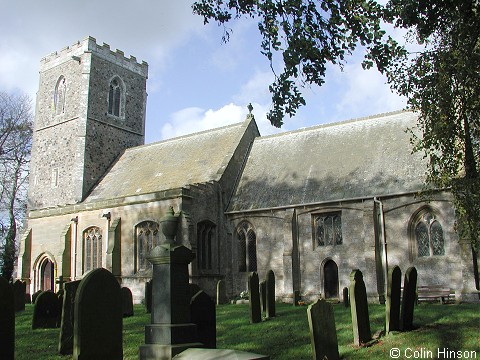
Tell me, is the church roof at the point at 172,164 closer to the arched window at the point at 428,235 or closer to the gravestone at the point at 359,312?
the arched window at the point at 428,235

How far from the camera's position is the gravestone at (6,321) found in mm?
5758

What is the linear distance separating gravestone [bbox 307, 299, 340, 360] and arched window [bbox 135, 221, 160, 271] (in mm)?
14200

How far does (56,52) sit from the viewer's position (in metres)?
32.9

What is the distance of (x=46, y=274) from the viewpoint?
25.9 metres

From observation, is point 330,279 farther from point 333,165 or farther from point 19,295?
point 19,295

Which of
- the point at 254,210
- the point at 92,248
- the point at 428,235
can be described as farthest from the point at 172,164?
the point at 428,235

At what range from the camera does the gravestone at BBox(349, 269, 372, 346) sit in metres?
9.09

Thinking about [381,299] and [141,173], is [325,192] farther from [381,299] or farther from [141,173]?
[141,173]

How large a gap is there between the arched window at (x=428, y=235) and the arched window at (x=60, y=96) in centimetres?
2221

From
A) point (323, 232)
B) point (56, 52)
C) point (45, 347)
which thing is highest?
point (56, 52)

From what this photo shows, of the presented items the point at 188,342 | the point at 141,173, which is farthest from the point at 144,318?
the point at 141,173

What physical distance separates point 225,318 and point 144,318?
2165mm

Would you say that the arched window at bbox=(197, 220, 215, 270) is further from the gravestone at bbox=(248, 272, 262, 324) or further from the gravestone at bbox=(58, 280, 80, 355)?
the gravestone at bbox=(58, 280, 80, 355)

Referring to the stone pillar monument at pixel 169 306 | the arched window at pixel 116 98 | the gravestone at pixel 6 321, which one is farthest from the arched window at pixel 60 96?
the gravestone at pixel 6 321
